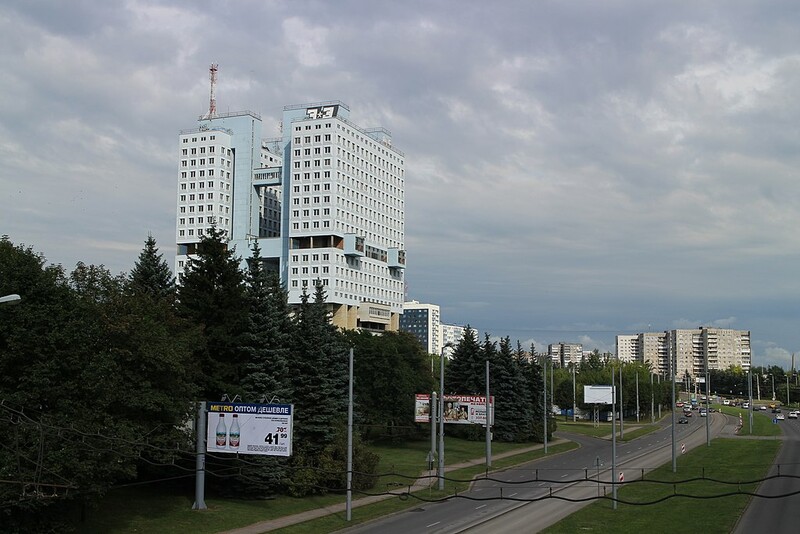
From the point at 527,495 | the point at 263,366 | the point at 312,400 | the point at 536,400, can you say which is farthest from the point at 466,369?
the point at 263,366

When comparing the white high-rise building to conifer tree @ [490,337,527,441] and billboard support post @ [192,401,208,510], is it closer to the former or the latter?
conifer tree @ [490,337,527,441]

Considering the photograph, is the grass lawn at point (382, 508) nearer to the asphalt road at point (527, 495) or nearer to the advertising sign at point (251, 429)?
the asphalt road at point (527, 495)

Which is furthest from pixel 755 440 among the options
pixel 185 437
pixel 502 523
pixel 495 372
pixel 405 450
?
pixel 185 437

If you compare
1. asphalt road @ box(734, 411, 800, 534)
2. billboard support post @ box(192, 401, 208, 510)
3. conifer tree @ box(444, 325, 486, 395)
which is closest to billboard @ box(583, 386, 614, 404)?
conifer tree @ box(444, 325, 486, 395)

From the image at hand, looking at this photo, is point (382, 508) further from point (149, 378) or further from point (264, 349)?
point (149, 378)

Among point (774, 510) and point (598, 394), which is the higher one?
point (598, 394)

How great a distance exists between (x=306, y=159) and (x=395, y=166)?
31.0 metres

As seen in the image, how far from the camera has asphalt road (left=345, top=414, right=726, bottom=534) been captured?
4294 cm

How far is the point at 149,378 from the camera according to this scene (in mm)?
43156

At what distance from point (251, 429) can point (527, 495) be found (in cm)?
2311

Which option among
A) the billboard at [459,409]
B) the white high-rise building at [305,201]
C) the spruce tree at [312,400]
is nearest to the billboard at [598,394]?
the billboard at [459,409]

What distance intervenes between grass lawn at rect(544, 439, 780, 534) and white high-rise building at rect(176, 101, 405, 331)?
96.2 metres

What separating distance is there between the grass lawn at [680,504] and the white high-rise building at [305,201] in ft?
316

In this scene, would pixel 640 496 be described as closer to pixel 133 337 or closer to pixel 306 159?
pixel 133 337
